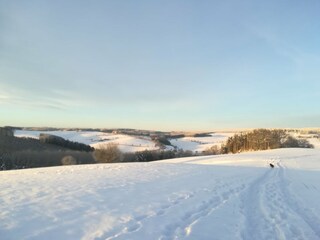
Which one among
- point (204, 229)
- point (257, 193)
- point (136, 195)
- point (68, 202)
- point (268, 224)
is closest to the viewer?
point (204, 229)

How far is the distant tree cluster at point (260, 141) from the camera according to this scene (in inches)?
3022

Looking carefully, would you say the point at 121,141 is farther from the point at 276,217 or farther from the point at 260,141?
the point at 276,217

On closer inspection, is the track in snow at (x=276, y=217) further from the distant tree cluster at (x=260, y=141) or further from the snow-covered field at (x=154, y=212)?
the distant tree cluster at (x=260, y=141)

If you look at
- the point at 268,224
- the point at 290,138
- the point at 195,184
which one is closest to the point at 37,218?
the point at 268,224

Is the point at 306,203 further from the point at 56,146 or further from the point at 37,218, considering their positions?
the point at 56,146

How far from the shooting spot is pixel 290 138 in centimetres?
8294

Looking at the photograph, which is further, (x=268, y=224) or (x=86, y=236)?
(x=268, y=224)

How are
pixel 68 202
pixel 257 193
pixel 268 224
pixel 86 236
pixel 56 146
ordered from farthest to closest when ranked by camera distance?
pixel 56 146, pixel 257 193, pixel 68 202, pixel 268 224, pixel 86 236

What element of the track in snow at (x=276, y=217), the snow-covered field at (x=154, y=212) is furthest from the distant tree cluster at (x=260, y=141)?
the snow-covered field at (x=154, y=212)

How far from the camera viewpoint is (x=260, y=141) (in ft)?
257

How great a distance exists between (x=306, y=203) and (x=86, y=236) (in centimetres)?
829

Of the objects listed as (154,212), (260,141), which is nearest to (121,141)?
(260,141)

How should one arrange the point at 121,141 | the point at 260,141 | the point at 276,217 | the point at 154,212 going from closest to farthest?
the point at 154,212
the point at 276,217
the point at 260,141
the point at 121,141

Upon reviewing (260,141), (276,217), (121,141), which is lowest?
(276,217)
